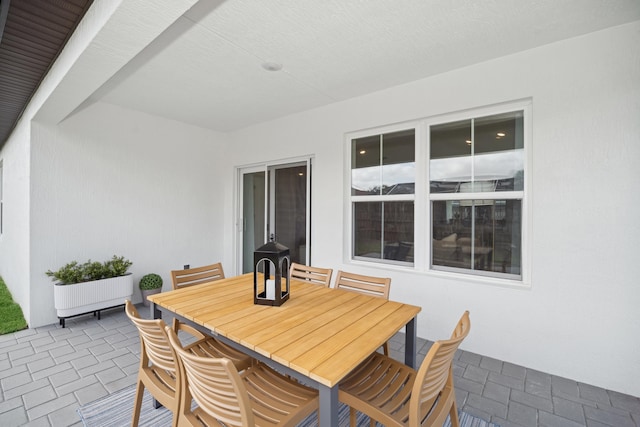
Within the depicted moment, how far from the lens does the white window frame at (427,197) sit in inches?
104

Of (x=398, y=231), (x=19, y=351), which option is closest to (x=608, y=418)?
(x=398, y=231)

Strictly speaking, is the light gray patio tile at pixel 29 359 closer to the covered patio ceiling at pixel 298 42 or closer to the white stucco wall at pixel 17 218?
the white stucco wall at pixel 17 218

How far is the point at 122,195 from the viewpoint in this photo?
4.08 meters

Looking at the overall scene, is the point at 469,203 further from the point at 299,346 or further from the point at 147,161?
the point at 147,161

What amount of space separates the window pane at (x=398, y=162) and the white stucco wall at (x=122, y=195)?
3.19m

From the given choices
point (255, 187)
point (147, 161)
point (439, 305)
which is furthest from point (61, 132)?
point (439, 305)

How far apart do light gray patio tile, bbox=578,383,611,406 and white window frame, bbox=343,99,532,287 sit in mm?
843

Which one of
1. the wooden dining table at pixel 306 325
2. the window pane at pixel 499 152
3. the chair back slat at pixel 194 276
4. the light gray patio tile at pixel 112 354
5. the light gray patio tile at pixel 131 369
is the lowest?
the light gray patio tile at pixel 131 369

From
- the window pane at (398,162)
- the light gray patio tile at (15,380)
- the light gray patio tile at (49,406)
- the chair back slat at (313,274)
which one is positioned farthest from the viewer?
the window pane at (398,162)

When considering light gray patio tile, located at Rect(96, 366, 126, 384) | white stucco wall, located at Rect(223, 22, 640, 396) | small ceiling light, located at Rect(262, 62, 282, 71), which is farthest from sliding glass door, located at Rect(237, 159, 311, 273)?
light gray patio tile, located at Rect(96, 366, 126, 384)

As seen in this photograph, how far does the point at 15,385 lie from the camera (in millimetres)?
2297

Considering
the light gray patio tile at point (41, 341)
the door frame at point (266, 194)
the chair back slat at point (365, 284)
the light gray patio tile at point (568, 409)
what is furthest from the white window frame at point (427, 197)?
the light gray patio tile at point (41, 341)

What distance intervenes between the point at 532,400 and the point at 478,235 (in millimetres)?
1404

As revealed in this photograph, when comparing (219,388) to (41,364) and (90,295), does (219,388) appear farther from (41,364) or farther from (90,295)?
(90,295)
